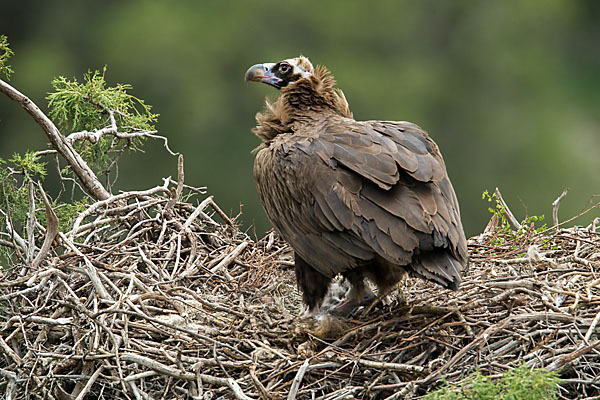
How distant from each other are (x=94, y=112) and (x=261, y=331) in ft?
5.78

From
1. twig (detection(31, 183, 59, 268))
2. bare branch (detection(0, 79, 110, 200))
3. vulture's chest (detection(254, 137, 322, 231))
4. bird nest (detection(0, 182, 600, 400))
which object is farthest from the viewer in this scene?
bare branch (detection(0, 79, 110, 200))

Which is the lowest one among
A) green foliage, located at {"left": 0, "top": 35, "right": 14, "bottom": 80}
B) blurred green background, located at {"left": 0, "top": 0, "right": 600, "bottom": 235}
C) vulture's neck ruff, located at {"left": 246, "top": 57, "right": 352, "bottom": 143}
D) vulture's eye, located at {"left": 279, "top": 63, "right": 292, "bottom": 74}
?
blurred green background, located at {"left": 0, "top": 0, "right": 600, "bottom": 235}

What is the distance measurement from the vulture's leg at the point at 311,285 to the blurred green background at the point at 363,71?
592cm

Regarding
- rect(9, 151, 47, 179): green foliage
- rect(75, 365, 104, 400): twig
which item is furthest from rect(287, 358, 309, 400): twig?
rect(9, 151, 47, 179): green foliage

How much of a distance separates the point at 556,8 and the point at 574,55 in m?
2.02

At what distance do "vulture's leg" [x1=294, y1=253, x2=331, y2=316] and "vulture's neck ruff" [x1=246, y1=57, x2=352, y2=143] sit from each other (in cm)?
67

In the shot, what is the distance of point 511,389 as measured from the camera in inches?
92.5

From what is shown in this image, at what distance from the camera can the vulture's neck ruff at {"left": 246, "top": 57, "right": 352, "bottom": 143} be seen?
3746 millimetres

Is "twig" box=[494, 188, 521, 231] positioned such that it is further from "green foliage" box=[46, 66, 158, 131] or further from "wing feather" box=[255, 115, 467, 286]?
"green foliage" box=[46, 66, 158, 131]

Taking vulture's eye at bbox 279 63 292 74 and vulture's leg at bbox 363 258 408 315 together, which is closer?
vulture's leg at bbox 363 258 408 315

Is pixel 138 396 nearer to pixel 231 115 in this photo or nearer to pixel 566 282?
pixel 566 282

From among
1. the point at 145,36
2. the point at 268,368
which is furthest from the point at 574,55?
the point at 268,368

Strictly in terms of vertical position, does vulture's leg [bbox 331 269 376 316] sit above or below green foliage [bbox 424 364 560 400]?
below

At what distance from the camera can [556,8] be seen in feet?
45.9
